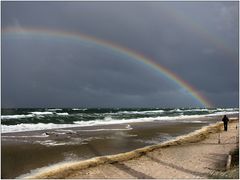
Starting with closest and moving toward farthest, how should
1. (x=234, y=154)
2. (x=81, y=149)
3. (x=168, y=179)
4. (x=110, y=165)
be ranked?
1. (x=168, y=179)
2. (x=110, y=165)
3. (x=234, y=154)
4. (x=81, y=149)

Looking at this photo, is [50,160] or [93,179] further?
[50,160]

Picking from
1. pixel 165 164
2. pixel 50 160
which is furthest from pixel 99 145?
pixel 165 164

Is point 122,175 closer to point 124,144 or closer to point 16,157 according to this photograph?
point 16,157

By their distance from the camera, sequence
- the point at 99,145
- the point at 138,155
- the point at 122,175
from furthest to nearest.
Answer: the point at 99,145
the point at 138,155
the point at 122,175

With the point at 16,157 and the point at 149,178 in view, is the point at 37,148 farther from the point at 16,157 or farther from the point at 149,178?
the point at 149,178

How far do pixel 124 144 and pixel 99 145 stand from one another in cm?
Answer: 166

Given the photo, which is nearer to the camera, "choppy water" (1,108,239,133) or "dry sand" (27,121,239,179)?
"dry sand" (27,121,239,179)

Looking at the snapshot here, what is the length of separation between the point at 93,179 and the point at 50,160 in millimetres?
4175

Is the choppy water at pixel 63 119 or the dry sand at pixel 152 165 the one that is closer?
the dry sand at pixel 152 165

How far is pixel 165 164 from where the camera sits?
44.2 ft

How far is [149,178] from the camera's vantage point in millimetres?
11008

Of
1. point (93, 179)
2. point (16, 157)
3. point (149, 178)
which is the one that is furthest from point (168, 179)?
point (16, 157)

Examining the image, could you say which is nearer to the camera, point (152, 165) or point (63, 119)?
point (152, 165)

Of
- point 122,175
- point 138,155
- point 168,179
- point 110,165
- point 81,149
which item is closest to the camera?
point 168,179
